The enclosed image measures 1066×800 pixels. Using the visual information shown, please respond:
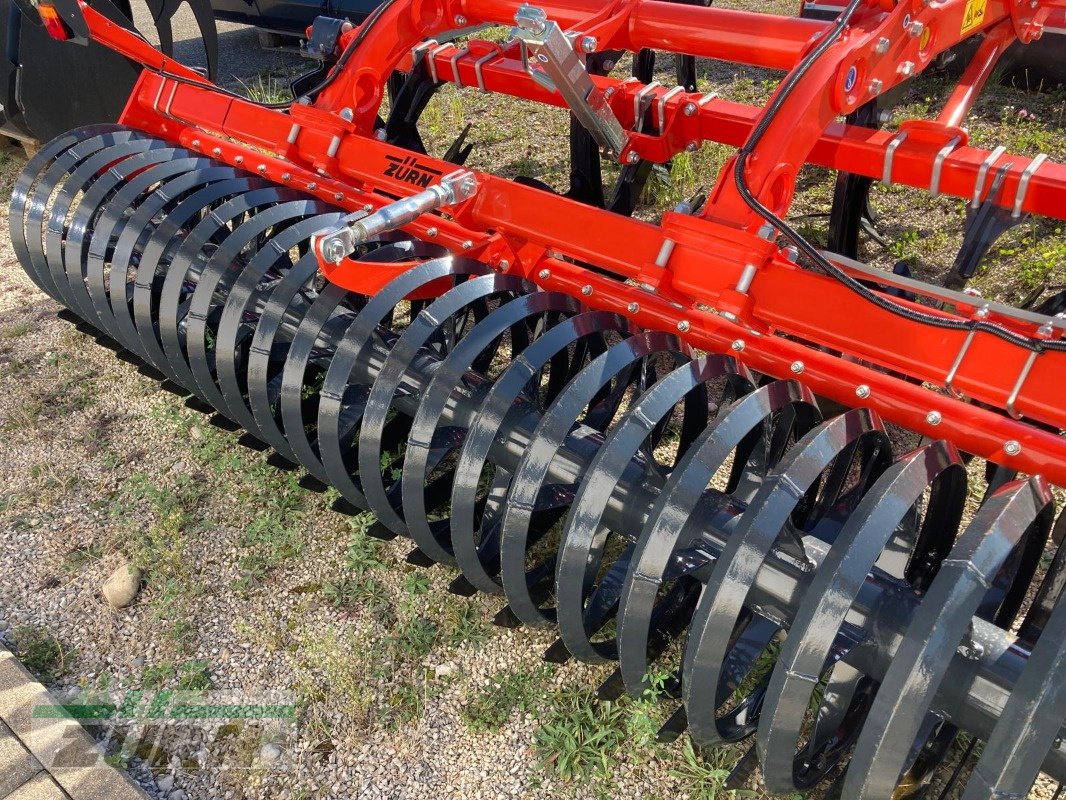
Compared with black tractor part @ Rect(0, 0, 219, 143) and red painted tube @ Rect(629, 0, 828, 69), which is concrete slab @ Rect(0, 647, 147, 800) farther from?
black tractor part @ Rect(0, 0, 219, 143)

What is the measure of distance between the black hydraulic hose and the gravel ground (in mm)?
1051

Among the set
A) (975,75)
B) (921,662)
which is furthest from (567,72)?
(921,662)

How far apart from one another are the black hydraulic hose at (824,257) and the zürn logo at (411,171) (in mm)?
979

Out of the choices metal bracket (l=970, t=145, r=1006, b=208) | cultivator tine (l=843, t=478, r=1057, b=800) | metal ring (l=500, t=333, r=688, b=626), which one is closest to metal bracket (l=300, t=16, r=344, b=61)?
metal ring (l=500, t=333, r=688, b=626)

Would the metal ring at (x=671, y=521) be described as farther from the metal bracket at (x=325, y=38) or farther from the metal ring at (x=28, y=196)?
the metal ring at (x=28, y=196)

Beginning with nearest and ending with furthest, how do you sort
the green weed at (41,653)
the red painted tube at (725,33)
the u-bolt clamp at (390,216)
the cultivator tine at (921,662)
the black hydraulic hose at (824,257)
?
the cultivator tine at (921,662) → the black hydraulic hose at (824,257) → the u-bolt clamp at (390,216) → the green weed at (41,653) → the red painted tube at (725,33)

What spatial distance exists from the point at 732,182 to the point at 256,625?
5.79 feet

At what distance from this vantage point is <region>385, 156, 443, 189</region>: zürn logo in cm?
262

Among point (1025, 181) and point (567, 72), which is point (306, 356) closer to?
point (567, 72)

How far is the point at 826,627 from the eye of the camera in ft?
4.64

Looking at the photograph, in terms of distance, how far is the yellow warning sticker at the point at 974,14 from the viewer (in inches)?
94.9

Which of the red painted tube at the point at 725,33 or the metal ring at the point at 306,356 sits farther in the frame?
the red painted tube at the point at 725,33

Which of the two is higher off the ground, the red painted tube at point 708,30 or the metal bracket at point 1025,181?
the red painted tube at point 708,30

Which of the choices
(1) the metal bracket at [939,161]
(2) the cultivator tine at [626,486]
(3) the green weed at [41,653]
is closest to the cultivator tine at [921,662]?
(2) the cultivator tine at [626,486]
